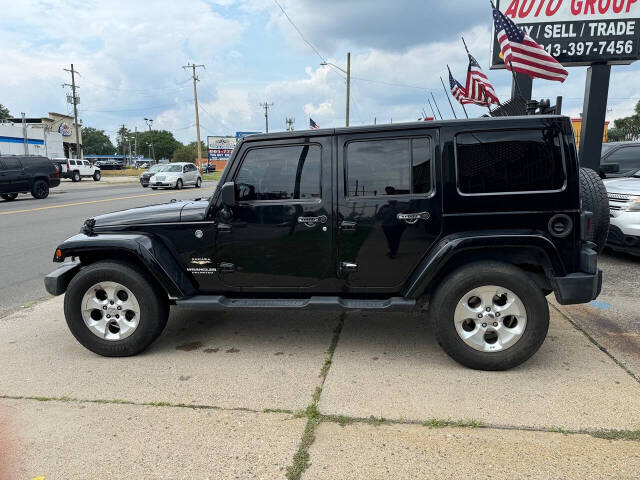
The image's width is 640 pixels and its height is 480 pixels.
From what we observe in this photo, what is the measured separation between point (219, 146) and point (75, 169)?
3928cm

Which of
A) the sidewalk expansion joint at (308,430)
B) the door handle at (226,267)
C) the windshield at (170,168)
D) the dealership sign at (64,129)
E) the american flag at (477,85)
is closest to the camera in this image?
the sidewalk expansion joint at (308,430)

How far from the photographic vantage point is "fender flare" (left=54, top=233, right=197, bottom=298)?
3.54m

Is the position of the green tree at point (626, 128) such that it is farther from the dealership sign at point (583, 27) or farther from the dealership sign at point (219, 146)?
the dealership sign at point (583, 27)

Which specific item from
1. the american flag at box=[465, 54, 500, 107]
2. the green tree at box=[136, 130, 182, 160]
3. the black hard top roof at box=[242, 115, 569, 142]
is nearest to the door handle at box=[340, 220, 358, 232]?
the black hard top roof at box=[242, 115, 569, 142]

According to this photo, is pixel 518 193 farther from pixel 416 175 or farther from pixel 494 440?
pixel 494 440

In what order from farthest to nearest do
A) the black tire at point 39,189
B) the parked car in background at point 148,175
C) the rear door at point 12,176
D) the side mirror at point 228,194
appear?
1. the parked car in background at point 148,175
2. the black tire at point 39,189
3. the rear door at point 12,176
4. the side mirror at point 228,194

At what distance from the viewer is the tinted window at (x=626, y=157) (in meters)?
8.63

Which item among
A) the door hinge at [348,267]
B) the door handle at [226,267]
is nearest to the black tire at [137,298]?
the door handle at [226,267]

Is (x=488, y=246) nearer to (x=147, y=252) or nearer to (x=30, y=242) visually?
(x=147, y=252)

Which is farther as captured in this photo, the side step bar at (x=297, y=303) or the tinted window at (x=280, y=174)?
the tinted window at (x=280, y=174)

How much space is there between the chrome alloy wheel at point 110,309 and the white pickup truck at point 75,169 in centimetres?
3713

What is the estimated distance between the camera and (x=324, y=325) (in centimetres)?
436

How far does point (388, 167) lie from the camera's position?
345 cm

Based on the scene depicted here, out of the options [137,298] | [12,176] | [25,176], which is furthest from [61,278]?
[25,176]
